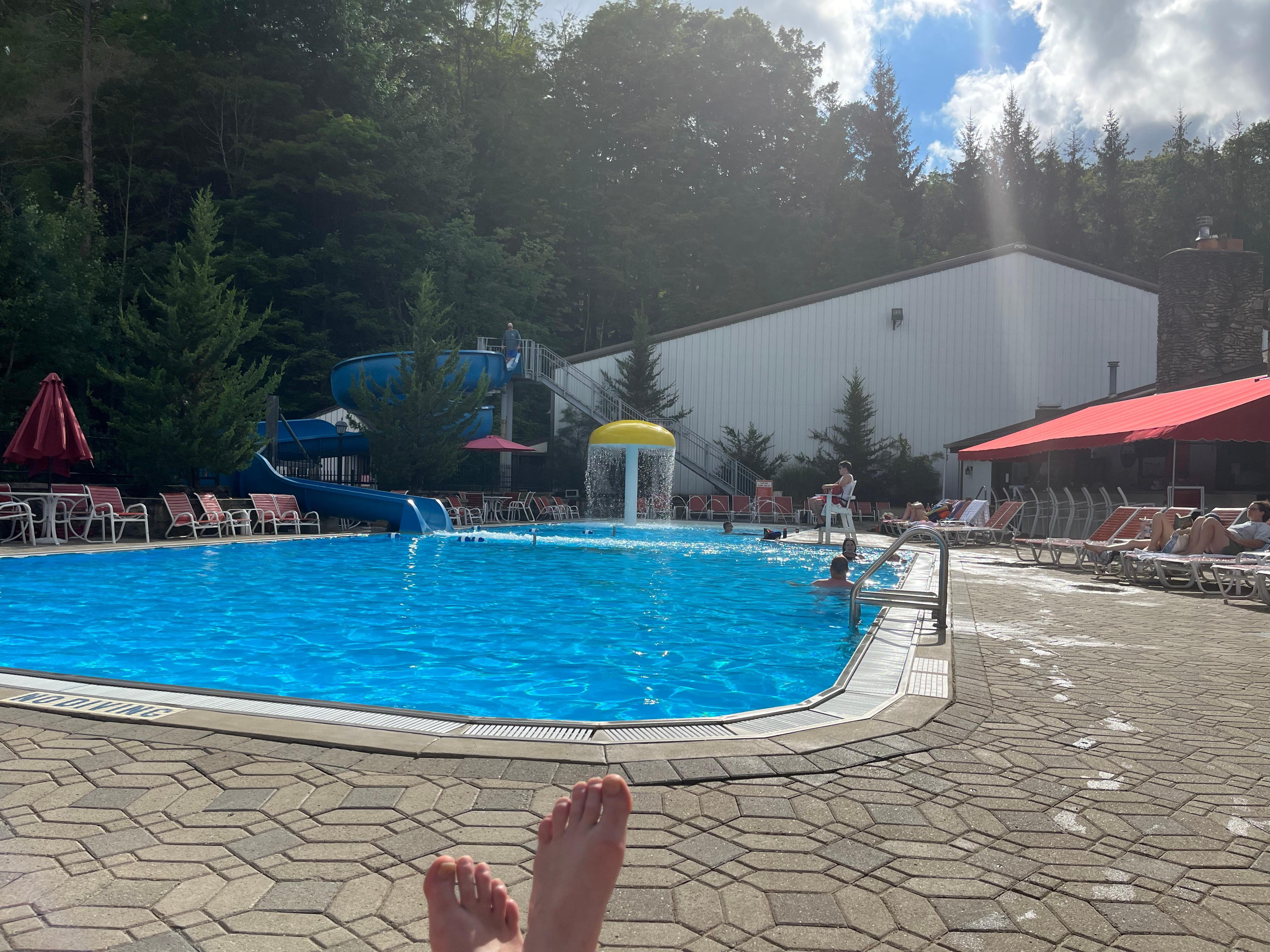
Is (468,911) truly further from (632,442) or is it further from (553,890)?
(632,442)

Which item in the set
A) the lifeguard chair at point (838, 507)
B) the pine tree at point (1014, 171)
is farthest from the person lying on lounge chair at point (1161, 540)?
the pine tree at point (1014, 171)

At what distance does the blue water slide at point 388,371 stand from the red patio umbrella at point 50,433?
8396mm

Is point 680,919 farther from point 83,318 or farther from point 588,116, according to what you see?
point 588,116

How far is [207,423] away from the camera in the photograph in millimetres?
14906

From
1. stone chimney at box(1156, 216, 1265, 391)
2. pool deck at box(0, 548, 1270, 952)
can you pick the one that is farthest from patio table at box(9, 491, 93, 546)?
stone chimney at box(1156, 216, 1265, 391)

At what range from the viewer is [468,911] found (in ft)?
5.63

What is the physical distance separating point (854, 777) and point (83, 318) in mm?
19442

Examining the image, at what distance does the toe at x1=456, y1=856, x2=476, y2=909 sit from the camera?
173cm

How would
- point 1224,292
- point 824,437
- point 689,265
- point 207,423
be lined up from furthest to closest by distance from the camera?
point 689,265, point 824,437, point 1224,292, point 207,423

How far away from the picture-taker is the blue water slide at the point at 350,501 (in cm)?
1725

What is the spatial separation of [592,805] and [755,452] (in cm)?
2524

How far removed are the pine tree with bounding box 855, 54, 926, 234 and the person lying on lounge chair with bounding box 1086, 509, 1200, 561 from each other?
3833 centimetres

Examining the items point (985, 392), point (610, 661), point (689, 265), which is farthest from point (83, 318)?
point (689, 265)

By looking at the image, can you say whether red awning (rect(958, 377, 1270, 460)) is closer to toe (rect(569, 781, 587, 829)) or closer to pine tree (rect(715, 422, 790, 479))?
pine tree (rect(715, 422, 790, 479))
